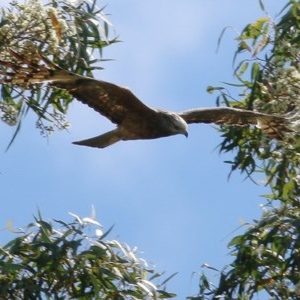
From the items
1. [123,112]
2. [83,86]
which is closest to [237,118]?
[123,112]

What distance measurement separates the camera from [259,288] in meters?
7.52

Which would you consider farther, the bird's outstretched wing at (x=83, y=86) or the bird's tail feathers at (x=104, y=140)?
the bird's tail feathers at (x=104, y=140)

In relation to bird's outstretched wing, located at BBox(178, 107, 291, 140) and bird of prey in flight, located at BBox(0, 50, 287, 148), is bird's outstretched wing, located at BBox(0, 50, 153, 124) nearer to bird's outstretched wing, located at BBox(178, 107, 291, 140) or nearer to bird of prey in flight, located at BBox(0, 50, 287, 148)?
bird of prey in flight, located at BBox(0, 50, 287, 148)

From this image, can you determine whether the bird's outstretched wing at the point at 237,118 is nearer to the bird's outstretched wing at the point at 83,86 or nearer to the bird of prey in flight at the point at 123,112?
the bird of prey in flight at the point at 123,112

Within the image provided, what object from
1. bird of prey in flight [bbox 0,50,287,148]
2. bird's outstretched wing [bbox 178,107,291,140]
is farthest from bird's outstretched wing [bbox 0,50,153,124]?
bird's outstretched wing [bbox 178,107,291,140]

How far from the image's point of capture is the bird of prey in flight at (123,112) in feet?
23.3

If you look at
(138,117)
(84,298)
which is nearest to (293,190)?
(138,117)

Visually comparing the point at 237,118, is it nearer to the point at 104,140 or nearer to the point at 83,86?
the point at 104,140

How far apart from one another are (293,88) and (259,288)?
0.96 metres

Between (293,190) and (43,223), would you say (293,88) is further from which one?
(43,223)

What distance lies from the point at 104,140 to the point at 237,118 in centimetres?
79

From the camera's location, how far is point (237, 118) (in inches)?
315

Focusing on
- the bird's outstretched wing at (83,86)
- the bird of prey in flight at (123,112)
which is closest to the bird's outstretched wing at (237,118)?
the bird of prey in flight at (123,112)

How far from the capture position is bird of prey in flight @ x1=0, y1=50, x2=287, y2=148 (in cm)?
710
